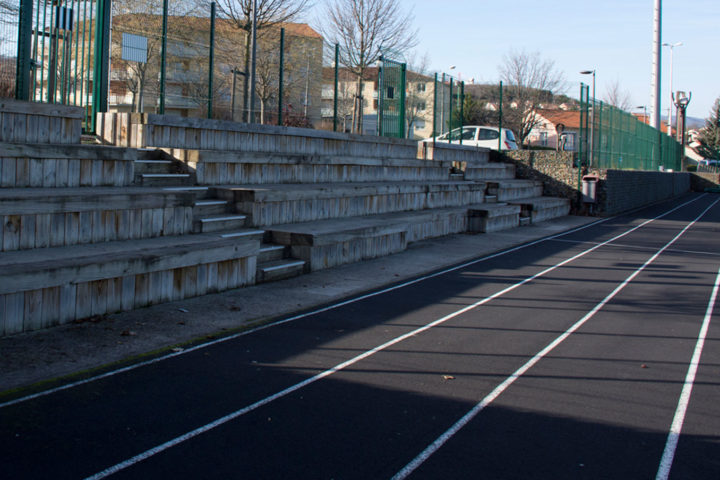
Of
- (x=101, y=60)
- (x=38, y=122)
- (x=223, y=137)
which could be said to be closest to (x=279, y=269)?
(x=38, y=122)

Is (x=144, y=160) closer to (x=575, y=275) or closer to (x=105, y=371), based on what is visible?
(x=105, y=371)

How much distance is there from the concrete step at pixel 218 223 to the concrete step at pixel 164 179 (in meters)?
1.00

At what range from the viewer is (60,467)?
417 cm

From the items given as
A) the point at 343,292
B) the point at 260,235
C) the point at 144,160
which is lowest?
the point at 343,292

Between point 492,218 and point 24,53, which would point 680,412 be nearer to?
point 24,53

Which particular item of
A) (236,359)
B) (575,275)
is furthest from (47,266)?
(575,275)

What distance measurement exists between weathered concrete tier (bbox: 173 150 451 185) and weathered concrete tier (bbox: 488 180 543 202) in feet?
9.94

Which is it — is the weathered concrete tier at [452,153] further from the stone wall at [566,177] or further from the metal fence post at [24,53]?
the metal fence post at [24,53]

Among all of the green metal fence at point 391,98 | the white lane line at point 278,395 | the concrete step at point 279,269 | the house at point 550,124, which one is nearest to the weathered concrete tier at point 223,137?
the green metal fence at point 391,98

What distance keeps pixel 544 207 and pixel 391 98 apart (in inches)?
255

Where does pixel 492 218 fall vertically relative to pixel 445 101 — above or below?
below

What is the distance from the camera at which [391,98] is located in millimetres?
22062

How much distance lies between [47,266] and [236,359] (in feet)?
7.10

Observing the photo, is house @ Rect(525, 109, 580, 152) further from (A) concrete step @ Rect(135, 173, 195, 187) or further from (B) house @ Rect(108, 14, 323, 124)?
(A) concrete step @ Rect(135, 173, 195, 187)
